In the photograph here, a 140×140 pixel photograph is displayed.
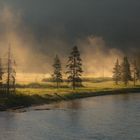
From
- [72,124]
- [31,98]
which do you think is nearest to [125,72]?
[31,98]

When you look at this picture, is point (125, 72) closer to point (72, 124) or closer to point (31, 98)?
point (31, 98)

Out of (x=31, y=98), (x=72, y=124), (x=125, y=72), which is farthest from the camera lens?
(x=125, y=72)

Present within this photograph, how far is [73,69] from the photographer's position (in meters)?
152

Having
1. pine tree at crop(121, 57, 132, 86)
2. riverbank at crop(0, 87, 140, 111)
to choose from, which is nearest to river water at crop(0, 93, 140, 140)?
riverbank at crop(0, 87, 140, 111)

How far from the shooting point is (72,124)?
222ft

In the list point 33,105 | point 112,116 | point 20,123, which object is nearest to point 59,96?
point 33,105

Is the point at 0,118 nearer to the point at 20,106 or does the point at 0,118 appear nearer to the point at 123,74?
the point at 20,106

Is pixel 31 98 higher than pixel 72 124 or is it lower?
higher

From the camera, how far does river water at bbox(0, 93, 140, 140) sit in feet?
186

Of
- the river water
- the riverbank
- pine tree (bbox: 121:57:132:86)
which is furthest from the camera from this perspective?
pine tree (bbox: 121:57:132:86)

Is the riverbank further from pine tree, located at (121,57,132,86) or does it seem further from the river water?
pine tree, located at (121,57,132,86)

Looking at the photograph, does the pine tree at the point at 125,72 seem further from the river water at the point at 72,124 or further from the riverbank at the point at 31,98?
the river water at the point at 72,124

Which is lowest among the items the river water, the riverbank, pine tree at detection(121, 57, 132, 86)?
the river water

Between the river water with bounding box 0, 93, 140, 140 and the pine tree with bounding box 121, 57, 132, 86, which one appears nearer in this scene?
the river water with bounding box 0, 93, 140, 140
